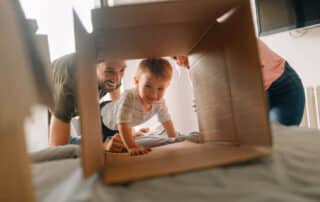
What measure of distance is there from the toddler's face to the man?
0.09 metres

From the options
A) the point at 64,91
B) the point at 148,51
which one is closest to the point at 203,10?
the point at 148,51

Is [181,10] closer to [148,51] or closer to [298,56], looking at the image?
[148,51]

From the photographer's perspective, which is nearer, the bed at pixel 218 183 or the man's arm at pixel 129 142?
the bed at pixel 218 183

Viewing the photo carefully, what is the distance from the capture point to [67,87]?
1.10 m

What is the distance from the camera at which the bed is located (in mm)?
390

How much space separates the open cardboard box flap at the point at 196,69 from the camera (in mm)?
552

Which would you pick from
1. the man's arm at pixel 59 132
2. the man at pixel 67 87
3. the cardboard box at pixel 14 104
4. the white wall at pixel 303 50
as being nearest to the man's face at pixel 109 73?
the man at pixel 67 87

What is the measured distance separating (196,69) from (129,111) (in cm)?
31

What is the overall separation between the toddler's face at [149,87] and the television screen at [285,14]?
91 centimetres

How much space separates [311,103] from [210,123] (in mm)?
1040

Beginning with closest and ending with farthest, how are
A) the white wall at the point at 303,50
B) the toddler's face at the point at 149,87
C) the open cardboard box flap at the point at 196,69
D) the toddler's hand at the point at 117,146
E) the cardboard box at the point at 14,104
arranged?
1. the cardboard box at the point at 14,104
2. the open cardboard box flap at the point at 196,69
3. the toddler's hand at the point at 117,146
4. the toddler's face at the point at 149,87
5. the white wall at the point at 303,50

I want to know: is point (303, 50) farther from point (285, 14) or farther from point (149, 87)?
point (149, 87)

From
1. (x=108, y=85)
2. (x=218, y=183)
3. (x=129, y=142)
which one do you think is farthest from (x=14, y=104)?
(x=108, y=85)

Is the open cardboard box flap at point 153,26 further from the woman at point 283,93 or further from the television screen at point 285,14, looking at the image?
the television screen at point 285,14
